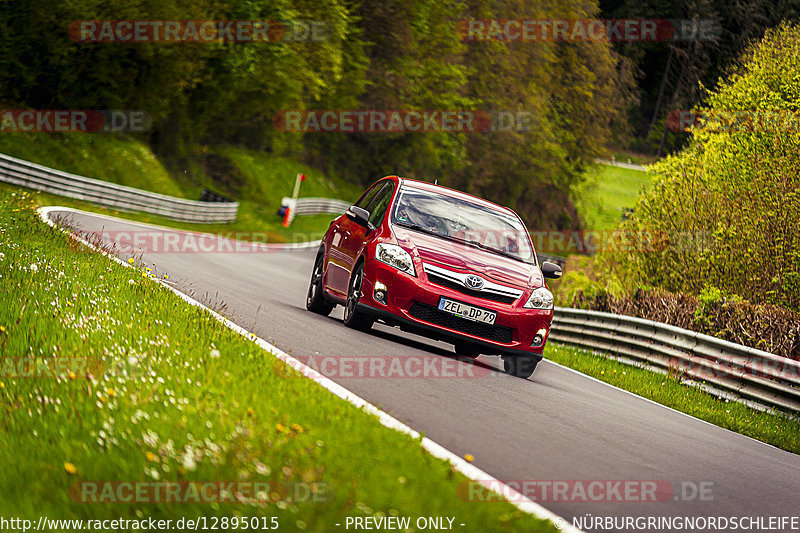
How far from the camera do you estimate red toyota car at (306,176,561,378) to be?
10.4 meters

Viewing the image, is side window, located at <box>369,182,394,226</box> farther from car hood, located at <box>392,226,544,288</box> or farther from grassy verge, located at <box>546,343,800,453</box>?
grassy verge, located at <box>546,343,800,453</box>

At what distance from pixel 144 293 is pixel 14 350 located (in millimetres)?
3346

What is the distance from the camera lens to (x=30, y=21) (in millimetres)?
34719

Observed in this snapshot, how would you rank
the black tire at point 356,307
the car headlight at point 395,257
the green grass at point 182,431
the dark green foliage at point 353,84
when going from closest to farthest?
the green grass at point 182,431
the car headlight at point 395,257
the black tire at point 356,307
the dark green foliage at point 353,84

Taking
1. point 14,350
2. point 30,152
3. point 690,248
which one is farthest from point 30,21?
point 14,350

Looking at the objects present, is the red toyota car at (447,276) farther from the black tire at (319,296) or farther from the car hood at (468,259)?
the black tire at (319,296)

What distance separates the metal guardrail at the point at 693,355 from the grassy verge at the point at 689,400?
9.4 inches

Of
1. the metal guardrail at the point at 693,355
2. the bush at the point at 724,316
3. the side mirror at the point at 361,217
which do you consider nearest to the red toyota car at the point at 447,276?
the side mirror at the point at 361,217

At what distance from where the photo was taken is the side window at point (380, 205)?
38.4 feet

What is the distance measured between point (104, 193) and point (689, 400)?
2618cm

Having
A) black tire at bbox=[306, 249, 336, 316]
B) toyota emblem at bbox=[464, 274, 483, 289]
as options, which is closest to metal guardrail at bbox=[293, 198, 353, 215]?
black tire at bbox=[306, 249, 336, 316]

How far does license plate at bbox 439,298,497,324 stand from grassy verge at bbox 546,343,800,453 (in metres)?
3.42

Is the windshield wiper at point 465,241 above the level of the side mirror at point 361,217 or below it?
below

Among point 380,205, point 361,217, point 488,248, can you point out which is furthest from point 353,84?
point 488,248
